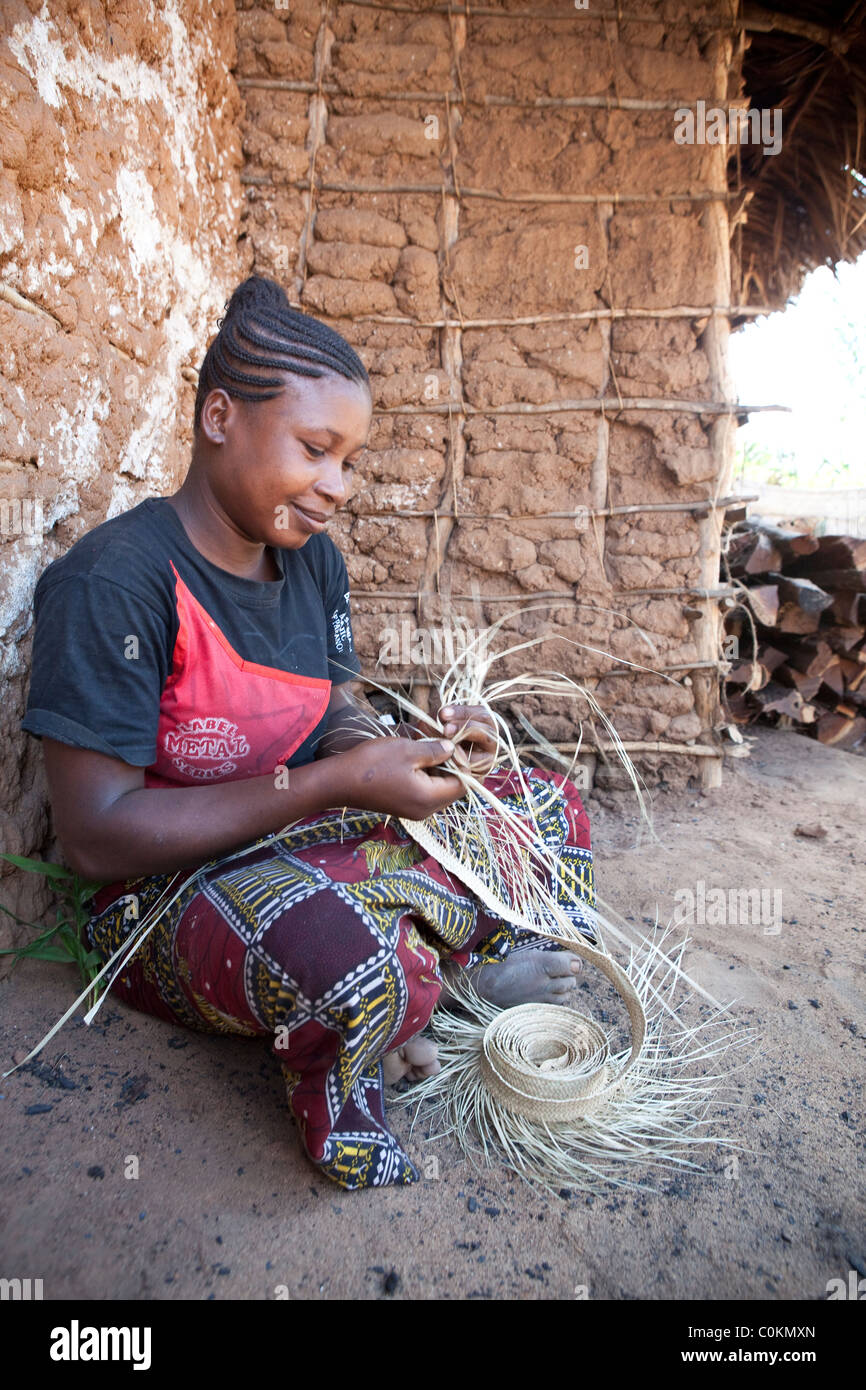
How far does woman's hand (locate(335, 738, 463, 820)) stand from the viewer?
138cm

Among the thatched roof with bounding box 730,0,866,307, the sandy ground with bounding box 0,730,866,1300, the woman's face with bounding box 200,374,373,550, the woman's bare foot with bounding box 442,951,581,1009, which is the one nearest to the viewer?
the sandy ground with bounding box 0,730,866,1300

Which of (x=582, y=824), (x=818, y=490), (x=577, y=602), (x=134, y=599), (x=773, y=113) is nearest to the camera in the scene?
(x=134, y=599)

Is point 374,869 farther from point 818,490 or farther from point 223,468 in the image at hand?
point 818,490

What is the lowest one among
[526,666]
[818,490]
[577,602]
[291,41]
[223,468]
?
[526,666]

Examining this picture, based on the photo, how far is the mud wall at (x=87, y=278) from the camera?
1.55 metres

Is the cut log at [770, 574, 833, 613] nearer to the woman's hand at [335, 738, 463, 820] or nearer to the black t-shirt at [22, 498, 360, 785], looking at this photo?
the black t-shirt at [22, 498, 360, 785]

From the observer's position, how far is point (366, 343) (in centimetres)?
299

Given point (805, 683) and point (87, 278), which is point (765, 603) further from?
point (87, 278)

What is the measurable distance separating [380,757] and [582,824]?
0.79 metres

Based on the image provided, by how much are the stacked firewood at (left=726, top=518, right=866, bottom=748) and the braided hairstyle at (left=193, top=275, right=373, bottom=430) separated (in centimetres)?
293

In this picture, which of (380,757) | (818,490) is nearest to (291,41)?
(380,757)

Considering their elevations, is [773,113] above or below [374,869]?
above

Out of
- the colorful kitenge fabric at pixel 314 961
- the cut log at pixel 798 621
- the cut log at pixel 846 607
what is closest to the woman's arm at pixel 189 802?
the colorful kitenge fabric at pixel 314 961

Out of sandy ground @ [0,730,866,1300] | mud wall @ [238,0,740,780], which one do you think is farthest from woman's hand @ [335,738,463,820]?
mud wall @ [238,0,740,780]
